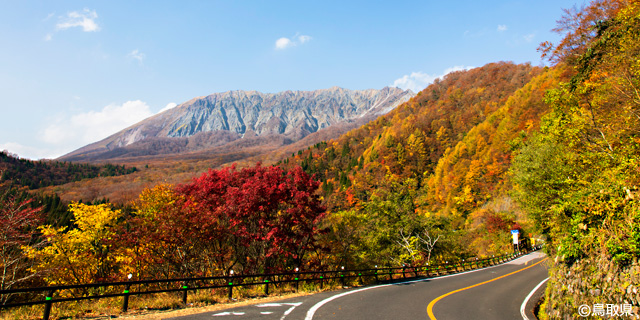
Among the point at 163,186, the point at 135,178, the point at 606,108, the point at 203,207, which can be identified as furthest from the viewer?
the point at 135,178

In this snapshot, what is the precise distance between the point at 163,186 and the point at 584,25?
2607 centimetres

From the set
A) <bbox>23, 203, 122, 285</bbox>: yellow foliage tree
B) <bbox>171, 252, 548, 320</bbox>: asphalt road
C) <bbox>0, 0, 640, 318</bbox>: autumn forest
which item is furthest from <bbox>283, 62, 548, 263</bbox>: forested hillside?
Result: <bbox>23, 203, 122, 285</bbox>: yellow foliage tree

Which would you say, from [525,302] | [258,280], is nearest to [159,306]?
[258,280]

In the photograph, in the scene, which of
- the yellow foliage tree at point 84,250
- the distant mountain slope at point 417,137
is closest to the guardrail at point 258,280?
the yellow foliage tree at point 84,250

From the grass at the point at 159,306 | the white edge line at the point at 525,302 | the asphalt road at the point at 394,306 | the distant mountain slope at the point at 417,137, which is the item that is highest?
the distant mountain slope at the point at 417,137

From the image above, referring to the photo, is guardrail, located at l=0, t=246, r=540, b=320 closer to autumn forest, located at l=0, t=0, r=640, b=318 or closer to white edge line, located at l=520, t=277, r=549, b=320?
autumn forest, located at l=0, t=0, r=640, b=318

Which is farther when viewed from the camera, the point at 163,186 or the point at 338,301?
the point at 163,186

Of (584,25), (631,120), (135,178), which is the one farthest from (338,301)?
(135,178)

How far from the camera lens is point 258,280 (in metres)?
15.9

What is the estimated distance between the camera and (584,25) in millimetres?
15336

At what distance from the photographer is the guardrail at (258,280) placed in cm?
743

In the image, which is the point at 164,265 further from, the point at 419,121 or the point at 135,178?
the point at 135,178

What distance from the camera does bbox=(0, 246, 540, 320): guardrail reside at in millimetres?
7426

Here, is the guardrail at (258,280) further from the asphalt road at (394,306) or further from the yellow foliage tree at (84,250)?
the asphalt road at (394,306)
